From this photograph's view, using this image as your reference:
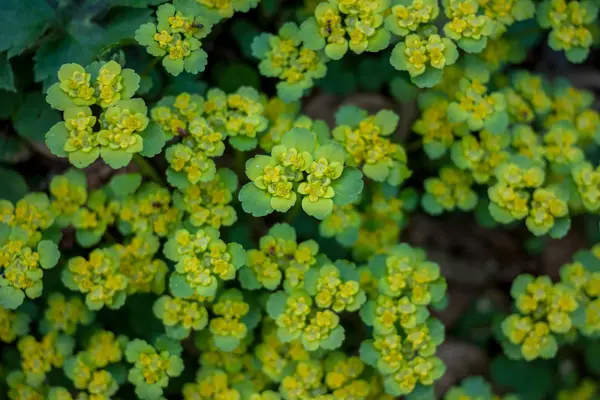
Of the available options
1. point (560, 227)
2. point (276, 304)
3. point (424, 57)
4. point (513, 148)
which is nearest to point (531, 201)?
point (560, 227)

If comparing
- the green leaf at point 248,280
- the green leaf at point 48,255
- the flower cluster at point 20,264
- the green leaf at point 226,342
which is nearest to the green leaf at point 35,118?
the flower cluster at point 20,264

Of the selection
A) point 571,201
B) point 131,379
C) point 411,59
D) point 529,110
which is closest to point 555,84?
point 529,110

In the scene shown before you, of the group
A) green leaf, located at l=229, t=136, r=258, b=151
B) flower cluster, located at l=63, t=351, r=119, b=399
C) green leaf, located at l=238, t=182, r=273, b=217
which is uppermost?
green leaf, located at l=238, t=182, r=273, b=217

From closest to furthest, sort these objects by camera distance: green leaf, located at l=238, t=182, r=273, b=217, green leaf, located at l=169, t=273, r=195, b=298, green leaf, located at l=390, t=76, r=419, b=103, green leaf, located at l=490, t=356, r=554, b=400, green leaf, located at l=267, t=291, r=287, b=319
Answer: green leaf, located at l=238, t=182, r=273, b=217 → green leaf, located at l=169, t=273, r=195, b=298 → green leaf, located at l=267, t=291, r=287, b=319 → green leaf, located at l=390, t=76, r=419, b=103 → green leaf, located at l=490, t=356, r=554, b=400

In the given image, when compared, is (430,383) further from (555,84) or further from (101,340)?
(555,84)

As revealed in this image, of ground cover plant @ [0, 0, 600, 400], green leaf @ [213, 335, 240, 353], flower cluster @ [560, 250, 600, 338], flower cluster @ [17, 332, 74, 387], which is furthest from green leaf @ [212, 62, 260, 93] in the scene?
flower cluster @ [560, 250, 600, 338]

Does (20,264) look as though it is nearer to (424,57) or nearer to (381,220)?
(381,220)

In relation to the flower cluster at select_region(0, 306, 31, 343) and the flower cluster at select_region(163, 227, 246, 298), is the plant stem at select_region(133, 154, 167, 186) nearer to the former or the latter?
the flower cluster at select_region(163, 227, 246, 298)
